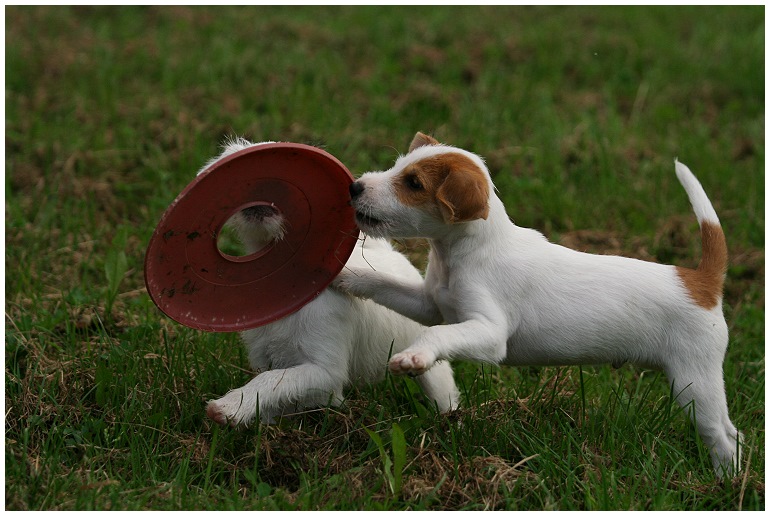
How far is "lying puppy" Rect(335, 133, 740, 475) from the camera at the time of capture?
166 inches

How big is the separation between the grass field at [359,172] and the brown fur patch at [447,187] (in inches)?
38.2

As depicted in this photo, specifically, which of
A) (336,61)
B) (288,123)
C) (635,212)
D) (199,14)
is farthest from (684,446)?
(199,14)

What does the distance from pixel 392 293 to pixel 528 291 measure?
2.17 feet

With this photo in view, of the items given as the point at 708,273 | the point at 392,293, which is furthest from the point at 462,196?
the point at 708,273

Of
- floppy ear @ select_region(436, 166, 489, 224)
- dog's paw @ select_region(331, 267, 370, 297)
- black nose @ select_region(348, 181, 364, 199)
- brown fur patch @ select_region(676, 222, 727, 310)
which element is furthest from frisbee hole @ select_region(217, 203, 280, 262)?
brown fur patch @ select_region(676, 222, 727, 310)

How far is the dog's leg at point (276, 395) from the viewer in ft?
14.2

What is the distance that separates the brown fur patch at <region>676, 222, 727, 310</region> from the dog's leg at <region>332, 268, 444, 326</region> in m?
1.18

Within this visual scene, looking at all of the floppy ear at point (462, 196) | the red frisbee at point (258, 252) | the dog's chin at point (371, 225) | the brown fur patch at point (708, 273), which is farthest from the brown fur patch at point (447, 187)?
the brown fur patch at point (708, 273)

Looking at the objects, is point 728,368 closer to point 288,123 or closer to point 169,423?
point 169,423

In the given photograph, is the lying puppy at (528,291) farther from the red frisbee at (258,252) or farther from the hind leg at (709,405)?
the red frisbee at (258,252)

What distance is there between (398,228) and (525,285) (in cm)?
64

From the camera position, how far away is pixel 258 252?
466 centimetres

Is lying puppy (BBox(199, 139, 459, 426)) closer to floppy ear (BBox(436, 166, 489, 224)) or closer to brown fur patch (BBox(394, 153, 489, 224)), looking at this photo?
brown fur patch (BBox(394, 153, 489, 224))

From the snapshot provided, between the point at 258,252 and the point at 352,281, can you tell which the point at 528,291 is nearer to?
the point at 352,281
